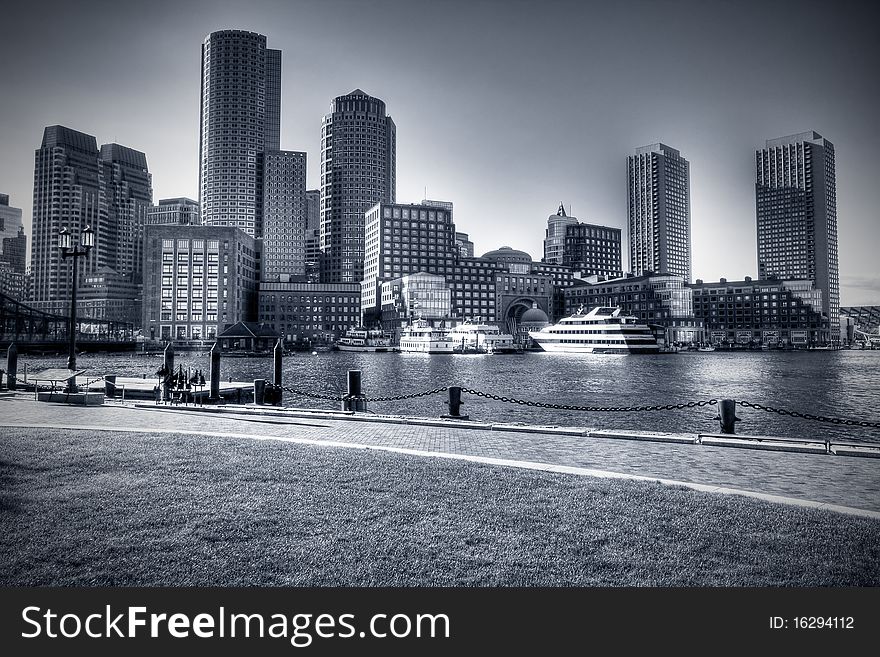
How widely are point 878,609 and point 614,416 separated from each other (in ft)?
94.9

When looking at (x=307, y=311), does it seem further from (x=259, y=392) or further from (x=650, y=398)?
(x=259, y=392)

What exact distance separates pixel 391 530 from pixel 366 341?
167 metres

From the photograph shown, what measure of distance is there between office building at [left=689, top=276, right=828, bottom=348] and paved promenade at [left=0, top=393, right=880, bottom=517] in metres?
158

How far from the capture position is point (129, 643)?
4.43 m

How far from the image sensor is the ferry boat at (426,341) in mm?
146500

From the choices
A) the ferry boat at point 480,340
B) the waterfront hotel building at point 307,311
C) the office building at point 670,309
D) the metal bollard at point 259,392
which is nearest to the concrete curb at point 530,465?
the metal bollard at point 259,392

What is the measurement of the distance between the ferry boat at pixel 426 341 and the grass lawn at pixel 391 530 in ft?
448

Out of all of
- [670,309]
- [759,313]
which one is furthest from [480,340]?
[759,313]

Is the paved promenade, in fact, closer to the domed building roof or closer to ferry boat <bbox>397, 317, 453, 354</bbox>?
ferry boat <bbox>397, 317, 453, 354</bbox>

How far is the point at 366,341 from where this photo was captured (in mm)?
172000

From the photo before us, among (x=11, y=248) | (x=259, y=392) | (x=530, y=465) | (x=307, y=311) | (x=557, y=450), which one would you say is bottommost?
(x=557, y=450)

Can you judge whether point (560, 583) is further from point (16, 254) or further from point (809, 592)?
point (16, 254)

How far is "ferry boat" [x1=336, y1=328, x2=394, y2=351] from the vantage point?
16825 centimetres

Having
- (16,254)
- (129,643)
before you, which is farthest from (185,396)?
(129,643)
